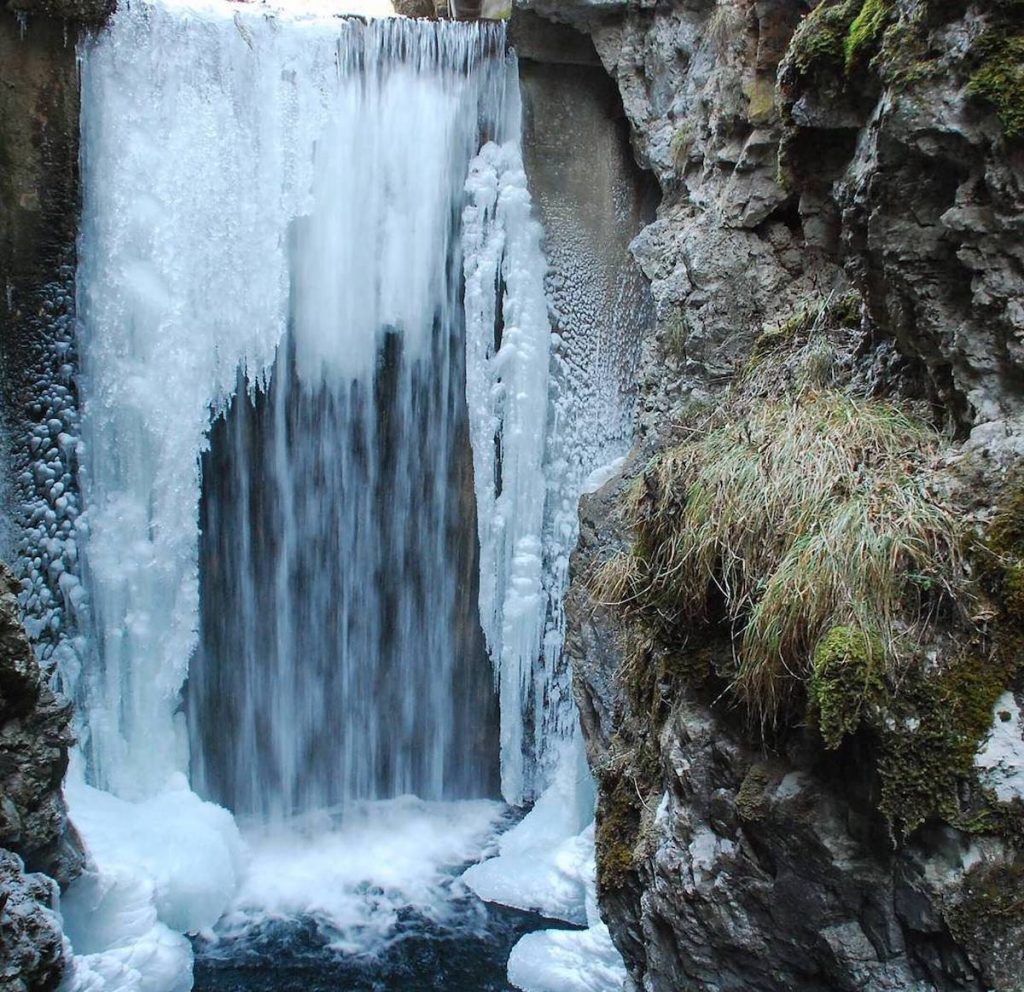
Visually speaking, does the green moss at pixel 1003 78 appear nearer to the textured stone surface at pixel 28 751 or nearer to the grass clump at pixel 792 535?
the grass clump at pixel 792 535

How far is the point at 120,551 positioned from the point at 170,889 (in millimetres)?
2111

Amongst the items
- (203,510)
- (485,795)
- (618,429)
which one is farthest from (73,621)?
(618,429)

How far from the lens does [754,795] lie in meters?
3.32

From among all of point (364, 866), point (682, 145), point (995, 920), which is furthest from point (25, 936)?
point (682, 145)

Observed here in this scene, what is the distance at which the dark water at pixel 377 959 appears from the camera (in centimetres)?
532

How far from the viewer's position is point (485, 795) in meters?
7.40

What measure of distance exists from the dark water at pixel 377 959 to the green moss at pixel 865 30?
4.64m

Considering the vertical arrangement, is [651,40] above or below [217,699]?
above

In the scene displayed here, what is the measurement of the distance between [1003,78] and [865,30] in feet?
2.13

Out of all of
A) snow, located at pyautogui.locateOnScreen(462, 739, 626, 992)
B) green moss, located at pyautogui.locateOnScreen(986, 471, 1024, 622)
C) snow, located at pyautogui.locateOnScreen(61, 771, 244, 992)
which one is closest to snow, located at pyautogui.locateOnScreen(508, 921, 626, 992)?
snow, located at pyautogui.locateOnScreen(462, 739, 626, 992)

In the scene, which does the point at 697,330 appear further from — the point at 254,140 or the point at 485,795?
the point at 485,795

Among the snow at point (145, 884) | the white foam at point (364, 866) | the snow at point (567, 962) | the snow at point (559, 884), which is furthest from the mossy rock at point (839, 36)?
the snow at point (145, 884)

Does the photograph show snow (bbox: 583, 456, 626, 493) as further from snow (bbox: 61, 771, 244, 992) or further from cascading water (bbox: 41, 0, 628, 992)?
snow (bbox: 61, 771, 244, 992)

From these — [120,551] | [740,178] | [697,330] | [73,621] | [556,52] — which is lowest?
[73,621]
